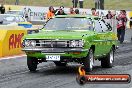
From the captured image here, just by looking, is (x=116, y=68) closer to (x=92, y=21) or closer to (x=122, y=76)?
(x=92, y=21)

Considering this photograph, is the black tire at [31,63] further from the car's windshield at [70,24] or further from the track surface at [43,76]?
the car's windshield at [70,24]

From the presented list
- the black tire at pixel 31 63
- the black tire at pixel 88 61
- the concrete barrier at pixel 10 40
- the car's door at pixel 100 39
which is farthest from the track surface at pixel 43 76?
the concrete barrier at pixel 10 40

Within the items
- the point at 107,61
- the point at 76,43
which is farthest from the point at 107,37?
the point at 76,43

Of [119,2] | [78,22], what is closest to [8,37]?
[78,22]

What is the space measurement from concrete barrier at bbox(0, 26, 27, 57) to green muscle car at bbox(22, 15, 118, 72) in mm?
4770

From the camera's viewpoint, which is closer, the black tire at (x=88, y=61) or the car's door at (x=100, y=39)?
the black tire at (x=88, y=61)

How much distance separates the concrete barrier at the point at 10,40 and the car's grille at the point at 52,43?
A: 230 inches

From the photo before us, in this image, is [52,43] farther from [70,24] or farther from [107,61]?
[107,61]

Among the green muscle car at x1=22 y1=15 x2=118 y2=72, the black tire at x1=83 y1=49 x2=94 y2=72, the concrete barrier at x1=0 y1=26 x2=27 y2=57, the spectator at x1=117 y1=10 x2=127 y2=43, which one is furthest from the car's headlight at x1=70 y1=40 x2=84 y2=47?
the spectator at x1=117 y1=10 x2=127 y2=43

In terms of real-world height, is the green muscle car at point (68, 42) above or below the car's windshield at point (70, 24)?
below

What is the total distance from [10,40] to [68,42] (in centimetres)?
680

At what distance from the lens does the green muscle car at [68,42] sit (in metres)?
11.5

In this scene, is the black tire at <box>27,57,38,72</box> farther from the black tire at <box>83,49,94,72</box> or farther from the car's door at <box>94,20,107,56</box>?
the car's door at <box>94,20,107,56</box>

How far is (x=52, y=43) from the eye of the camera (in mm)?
11641
